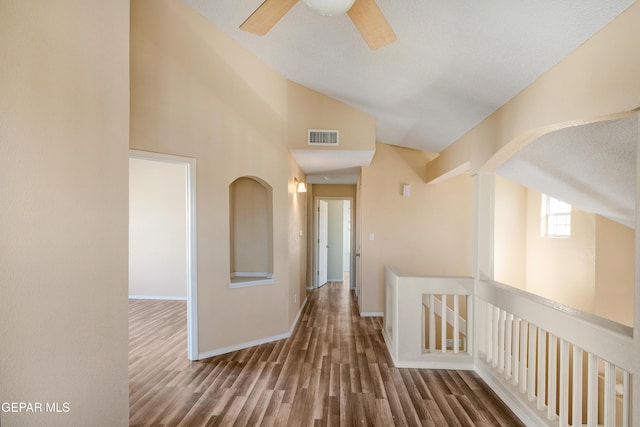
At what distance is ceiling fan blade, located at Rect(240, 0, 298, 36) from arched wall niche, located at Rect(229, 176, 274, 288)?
2.50 meters

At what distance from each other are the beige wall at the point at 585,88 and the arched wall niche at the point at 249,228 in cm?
290

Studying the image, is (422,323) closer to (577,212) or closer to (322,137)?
(322,137)

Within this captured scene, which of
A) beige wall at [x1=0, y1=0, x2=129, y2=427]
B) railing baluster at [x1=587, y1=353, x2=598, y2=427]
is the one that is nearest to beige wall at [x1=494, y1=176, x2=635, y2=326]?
railing baluster at [x1=587, y1=353, x2=598, y2=427]

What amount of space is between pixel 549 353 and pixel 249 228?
3.44 m

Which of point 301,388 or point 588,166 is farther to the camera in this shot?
point 301,388

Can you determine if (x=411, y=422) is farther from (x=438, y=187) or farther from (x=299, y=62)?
(x=438, y=187)

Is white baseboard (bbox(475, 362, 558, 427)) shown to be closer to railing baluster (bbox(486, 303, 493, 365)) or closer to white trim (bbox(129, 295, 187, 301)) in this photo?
railing baluster (bbox(486, 303, 493, 365))

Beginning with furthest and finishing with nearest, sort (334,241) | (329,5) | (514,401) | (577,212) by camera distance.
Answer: (334,241) → (577,212) → (514,401) → (329,5)

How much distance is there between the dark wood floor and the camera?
2379 millimetres

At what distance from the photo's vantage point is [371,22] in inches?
68.5

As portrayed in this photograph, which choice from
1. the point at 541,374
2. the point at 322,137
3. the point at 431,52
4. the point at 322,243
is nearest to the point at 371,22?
the point at 431,52

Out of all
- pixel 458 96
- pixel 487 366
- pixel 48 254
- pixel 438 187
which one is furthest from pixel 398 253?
pixel 48 254

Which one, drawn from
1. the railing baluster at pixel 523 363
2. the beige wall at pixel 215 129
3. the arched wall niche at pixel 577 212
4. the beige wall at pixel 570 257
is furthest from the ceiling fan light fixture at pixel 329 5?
the beige wall at pixel 570 257

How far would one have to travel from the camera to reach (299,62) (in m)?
3.38
